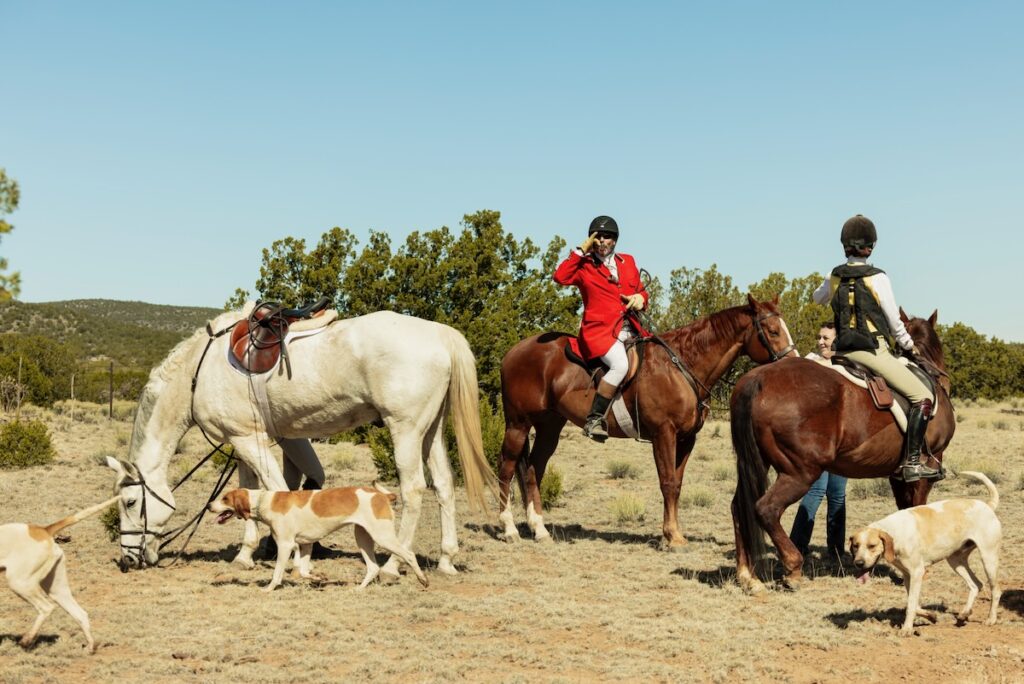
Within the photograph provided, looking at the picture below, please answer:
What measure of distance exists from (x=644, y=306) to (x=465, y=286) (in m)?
17.2

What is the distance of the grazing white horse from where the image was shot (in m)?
8.62

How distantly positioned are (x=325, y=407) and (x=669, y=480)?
153 inches

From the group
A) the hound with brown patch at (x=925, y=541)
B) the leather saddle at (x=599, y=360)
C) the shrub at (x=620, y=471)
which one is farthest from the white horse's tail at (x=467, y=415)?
the shrub at (x=620, y=471)

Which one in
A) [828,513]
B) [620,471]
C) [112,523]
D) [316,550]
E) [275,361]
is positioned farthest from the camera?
[620,471]

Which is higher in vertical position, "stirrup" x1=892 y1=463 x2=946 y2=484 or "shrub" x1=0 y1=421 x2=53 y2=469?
"stirrup" x1=892 y1=463 x2=946 y2=484

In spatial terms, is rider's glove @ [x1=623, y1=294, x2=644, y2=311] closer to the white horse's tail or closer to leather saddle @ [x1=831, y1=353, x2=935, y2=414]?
the white horse's tail

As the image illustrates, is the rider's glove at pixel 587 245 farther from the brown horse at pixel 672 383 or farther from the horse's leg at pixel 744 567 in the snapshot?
the horse's leg at pixel 744 567

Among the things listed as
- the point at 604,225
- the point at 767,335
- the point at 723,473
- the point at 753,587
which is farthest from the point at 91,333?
the point at 753,587

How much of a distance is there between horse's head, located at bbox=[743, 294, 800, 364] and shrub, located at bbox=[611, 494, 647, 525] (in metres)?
3.62

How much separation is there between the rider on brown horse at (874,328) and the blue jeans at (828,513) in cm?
128

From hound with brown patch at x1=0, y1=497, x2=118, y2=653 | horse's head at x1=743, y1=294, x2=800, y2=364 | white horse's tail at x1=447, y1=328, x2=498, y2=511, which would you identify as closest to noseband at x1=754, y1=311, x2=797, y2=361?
horse's head at x1=743, y1=294, x2=800, y2=364

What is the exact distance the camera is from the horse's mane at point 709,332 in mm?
10219

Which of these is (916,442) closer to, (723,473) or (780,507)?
(780,507)

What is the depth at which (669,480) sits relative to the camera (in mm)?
10078
